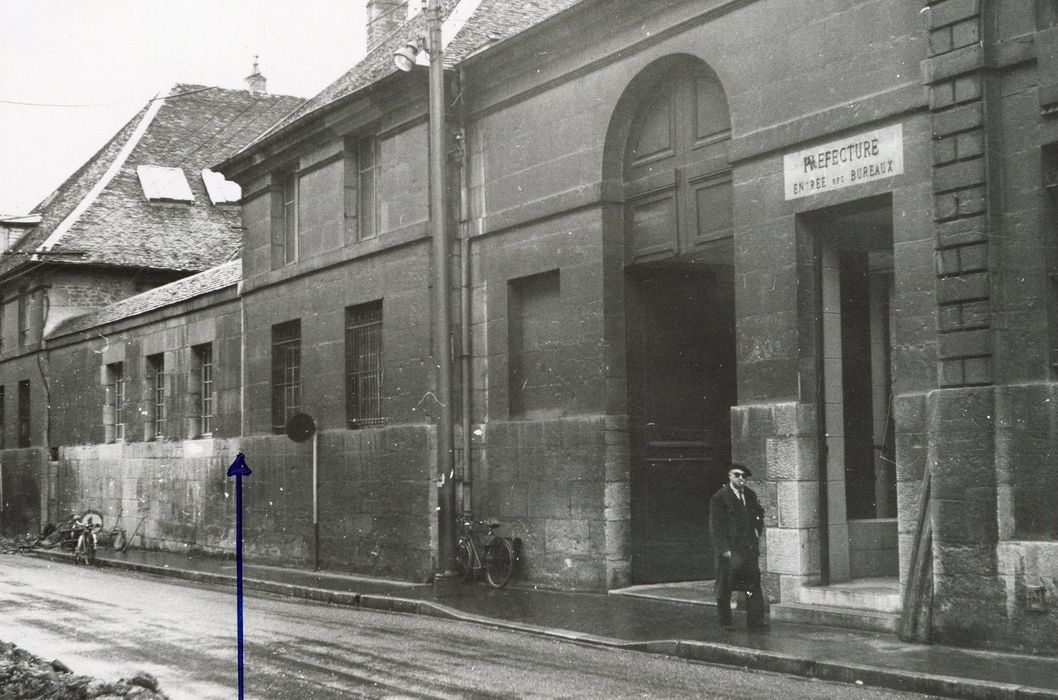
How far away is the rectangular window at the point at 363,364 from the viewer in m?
21.0

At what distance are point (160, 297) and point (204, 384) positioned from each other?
3.89 m

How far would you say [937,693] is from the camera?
920 centimetres

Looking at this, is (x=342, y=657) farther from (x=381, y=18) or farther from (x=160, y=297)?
(x=160, y=297)

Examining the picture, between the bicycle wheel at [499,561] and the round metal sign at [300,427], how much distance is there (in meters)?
4.14

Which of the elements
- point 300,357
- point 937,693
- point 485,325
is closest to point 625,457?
point 485,325

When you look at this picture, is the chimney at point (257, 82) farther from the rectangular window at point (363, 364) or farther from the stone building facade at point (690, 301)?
the rectangular window at point (363, 364)

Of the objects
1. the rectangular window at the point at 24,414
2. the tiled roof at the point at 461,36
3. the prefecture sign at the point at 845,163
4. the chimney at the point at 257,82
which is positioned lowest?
the rectangular window at the point at 24,414

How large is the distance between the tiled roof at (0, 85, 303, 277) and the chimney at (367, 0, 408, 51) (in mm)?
8684

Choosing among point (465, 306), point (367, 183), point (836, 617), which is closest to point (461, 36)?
point (367, 183)

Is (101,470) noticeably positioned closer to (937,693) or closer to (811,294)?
(811,294)

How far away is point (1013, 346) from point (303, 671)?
6.45 meters

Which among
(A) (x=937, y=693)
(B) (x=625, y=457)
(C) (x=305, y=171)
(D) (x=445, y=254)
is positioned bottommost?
(A) (x=937, y=693)

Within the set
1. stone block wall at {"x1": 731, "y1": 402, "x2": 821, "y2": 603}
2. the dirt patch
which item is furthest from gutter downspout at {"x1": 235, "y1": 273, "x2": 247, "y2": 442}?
the dirt patch

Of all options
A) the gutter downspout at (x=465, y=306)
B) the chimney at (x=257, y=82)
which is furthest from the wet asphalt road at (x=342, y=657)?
the chimney at (x=257, y=82)
